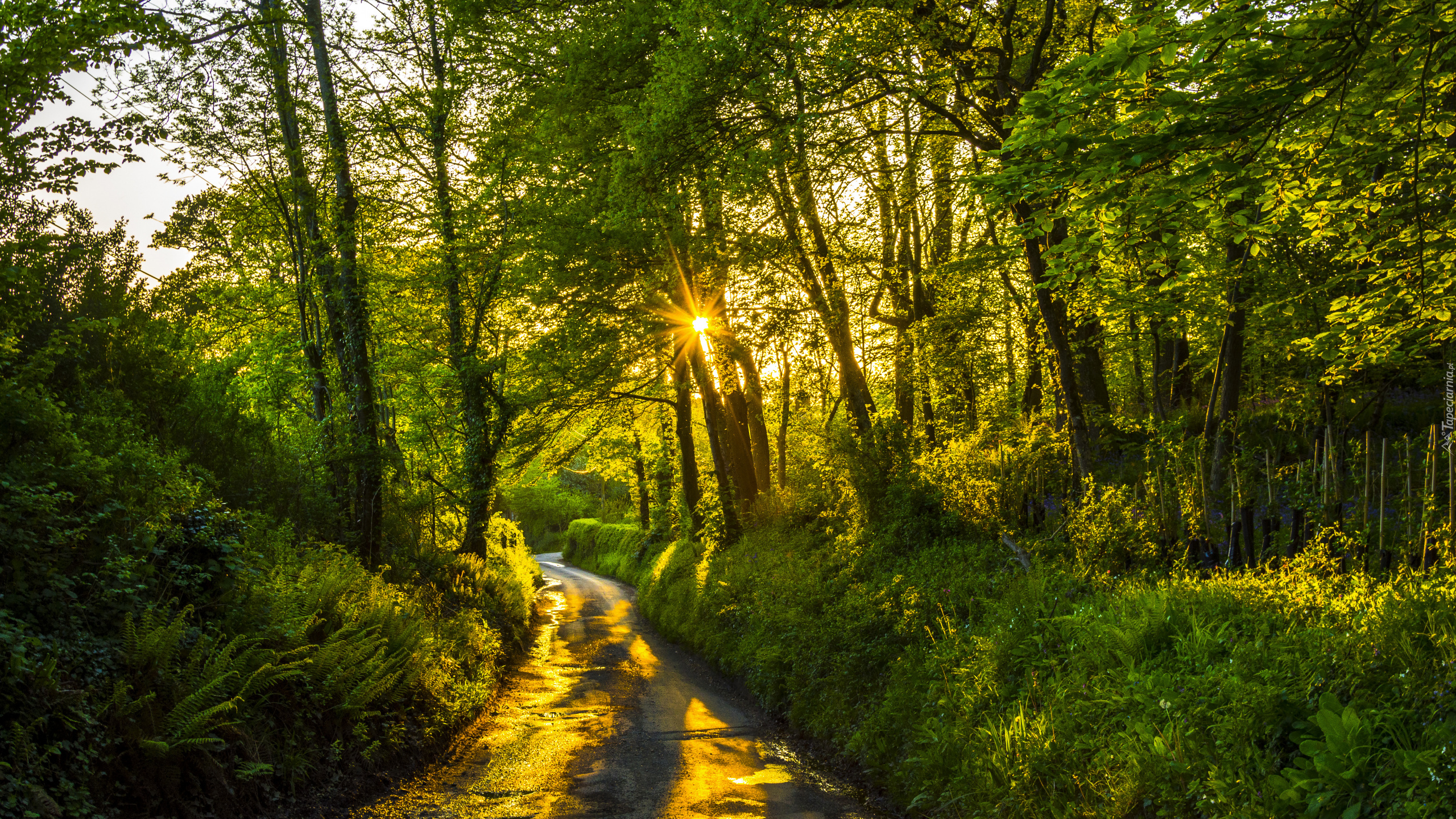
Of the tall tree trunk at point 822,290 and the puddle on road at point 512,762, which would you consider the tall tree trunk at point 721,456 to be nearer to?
the tall tree trunk at point 822,290

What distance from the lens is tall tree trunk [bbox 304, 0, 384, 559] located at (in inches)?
529

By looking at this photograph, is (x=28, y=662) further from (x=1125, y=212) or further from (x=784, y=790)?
(x=1125, y=212)

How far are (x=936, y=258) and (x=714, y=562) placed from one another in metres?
9.65

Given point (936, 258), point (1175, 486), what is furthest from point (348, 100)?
point (1175, 486)

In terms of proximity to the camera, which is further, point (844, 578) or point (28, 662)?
point (844, 578)

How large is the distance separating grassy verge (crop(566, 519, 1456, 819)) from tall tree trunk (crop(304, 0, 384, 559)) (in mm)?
7149

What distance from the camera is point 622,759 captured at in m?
9.36

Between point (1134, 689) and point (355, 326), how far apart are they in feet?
41.4

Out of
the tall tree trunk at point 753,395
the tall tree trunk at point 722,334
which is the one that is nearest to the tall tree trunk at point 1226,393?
the tall tree trunk at point 722,334

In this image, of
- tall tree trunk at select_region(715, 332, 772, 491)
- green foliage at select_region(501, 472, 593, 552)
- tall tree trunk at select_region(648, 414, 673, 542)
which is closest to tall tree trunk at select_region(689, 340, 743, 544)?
tall tree trunk at select_region(715, 332, 772, 491)

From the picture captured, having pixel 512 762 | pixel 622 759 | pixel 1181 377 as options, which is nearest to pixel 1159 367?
pixel 1181 377

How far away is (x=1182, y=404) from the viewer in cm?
1656

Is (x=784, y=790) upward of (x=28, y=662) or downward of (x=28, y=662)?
downward

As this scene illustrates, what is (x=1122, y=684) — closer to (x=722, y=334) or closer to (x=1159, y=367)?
(x=722, y=334)
